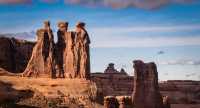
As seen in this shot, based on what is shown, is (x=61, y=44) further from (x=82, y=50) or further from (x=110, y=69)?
(x=110, y=69)

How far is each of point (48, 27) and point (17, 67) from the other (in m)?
16.5

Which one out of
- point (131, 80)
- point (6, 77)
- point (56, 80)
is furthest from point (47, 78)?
point (131, 80)

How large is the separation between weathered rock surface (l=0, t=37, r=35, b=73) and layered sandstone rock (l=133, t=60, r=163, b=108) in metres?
25.7

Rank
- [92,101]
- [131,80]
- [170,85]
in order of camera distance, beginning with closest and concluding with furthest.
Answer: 1. [92,101]
2. [131,80]
3. [170,85]

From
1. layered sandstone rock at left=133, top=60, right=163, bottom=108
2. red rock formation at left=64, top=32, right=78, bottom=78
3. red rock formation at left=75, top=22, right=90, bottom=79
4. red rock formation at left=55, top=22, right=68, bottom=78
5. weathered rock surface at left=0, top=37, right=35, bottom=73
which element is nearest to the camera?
red rock formation at left=75, top=22, right=90, bottom=79

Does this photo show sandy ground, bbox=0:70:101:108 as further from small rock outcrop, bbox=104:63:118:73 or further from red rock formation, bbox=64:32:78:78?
small rock outcrop, bbox=104:63:118:73

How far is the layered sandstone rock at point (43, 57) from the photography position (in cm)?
10354

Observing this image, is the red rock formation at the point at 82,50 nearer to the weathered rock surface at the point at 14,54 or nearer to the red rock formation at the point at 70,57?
the red rock formation at the point at 70,57

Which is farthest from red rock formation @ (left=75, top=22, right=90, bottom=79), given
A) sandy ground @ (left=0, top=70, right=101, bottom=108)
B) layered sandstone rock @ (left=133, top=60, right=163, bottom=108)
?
layered sandstone rock @ (left=133, top=60, right=163, bottom=108)

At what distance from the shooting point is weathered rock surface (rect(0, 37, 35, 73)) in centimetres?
11819

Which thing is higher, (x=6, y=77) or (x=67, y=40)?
(x=67, y=40)

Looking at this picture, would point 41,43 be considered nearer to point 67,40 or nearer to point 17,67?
point 67,40

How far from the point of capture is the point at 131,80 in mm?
169875

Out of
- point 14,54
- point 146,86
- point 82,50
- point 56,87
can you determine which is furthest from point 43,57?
point 146,86
